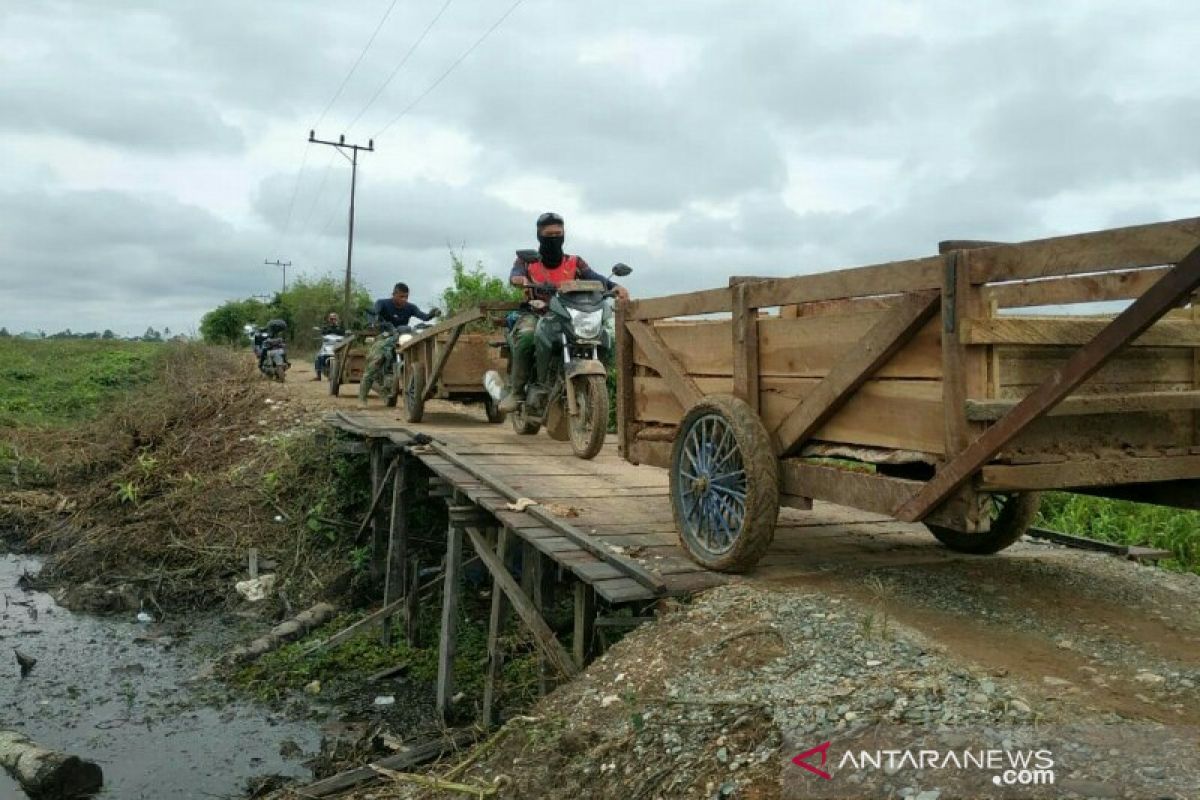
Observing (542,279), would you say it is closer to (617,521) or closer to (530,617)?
(617,521)

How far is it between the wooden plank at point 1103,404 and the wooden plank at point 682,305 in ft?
5.24

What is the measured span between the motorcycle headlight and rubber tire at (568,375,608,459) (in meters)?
0.39

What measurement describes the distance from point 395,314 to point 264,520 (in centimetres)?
347

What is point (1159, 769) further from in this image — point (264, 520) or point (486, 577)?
point (264, 520)

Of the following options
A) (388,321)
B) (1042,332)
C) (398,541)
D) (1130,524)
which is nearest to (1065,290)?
(1042,332)

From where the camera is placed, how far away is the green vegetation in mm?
8508

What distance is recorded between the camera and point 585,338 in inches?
329

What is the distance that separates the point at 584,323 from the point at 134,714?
490cm

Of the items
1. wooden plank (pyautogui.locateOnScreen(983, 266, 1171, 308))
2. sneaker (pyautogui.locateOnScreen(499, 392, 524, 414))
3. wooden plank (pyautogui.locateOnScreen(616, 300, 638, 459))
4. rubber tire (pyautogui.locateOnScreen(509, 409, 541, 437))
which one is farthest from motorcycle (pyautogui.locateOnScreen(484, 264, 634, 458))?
wooden plank (pyautogui.locateOnScreen(983, 266, 1171, 308))

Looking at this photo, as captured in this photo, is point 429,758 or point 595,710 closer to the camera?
point 595,710

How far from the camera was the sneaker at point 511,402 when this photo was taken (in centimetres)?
969

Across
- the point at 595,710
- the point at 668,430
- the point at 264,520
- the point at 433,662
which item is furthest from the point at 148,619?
the point at 595,710

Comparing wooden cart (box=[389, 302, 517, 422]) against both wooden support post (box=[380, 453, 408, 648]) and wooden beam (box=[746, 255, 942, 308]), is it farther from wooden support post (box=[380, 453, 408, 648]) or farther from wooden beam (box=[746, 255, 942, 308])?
wooden beam (box=[746, 255, 942, 308])

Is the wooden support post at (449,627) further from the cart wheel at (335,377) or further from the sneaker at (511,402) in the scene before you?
the cart wheel at (335,377)
